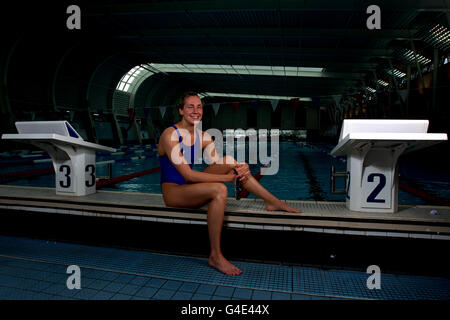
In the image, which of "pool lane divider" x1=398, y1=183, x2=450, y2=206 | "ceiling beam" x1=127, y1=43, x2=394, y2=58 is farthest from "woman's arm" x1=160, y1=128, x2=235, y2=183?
"ceiling beam" x1=127, y1=43, x2=394, y2=58

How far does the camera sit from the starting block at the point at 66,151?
267 centimetres

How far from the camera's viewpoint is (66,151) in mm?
2775

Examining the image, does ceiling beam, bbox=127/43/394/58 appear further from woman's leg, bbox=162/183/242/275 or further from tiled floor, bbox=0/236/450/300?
tiled floor, bbox=0/236/450/300

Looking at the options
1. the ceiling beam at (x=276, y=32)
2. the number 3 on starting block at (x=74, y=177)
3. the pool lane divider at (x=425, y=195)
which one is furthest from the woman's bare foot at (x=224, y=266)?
the ceiling beam at (x=276, y=32)

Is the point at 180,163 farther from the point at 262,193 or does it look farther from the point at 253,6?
the point at 253,6

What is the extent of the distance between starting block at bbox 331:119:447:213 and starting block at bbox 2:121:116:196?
2.42 metres

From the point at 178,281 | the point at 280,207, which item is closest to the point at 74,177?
the point at 178,281

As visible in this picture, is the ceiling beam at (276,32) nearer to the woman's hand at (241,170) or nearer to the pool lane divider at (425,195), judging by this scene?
the pool lane divider at (425,195)

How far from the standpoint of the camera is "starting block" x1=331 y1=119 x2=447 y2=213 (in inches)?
79.3

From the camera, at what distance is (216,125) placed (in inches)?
1470

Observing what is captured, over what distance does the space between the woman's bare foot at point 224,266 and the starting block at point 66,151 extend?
1676mm
